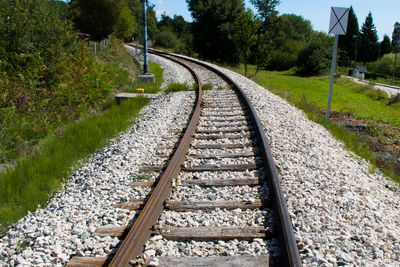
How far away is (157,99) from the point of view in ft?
34.6

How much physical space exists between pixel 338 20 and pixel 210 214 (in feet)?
21.7

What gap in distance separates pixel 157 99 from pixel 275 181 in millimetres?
7111

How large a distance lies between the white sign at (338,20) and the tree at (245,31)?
561 inches

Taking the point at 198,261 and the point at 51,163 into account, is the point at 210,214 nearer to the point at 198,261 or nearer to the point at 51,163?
the point at 198,261

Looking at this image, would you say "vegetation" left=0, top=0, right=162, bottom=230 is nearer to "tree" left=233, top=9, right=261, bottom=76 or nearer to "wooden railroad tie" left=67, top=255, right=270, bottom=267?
"wooden railroad tie" left=67, top=255, right=270, bottom=267

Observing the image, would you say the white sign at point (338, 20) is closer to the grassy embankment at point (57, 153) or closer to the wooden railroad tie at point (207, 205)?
the grassy embankment at point (57, 153)

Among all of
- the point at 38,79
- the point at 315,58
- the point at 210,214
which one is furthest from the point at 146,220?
the point at 315,58

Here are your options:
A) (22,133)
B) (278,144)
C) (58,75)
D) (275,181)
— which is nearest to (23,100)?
(22,133)

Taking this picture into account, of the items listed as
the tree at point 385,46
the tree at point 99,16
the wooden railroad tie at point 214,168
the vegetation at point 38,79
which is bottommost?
the wooden railroad tie at point 214,168

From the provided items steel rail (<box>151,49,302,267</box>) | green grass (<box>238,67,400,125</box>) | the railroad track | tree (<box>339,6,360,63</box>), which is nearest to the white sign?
green grass (<box>238,67,400,125</box>)

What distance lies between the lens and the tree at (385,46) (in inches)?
3775

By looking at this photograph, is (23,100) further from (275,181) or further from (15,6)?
(275,181)

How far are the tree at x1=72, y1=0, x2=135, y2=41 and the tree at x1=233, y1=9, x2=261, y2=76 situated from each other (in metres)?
8.57

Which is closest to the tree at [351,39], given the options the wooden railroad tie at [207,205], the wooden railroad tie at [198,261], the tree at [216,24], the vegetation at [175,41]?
the vegetation at [175,41]
